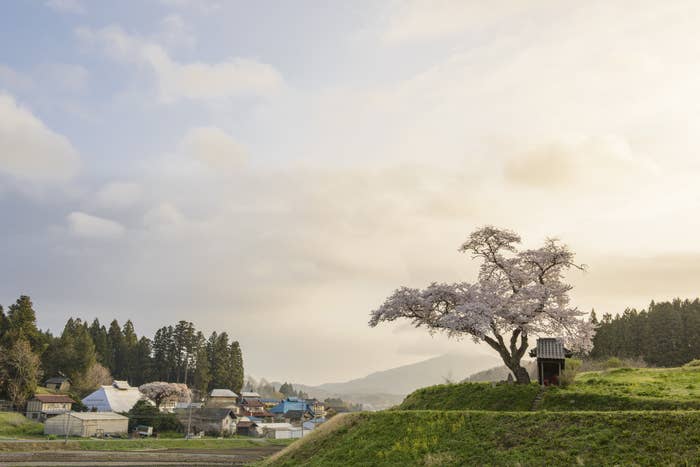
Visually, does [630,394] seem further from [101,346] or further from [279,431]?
[101,346]

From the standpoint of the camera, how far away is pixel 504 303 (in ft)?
132

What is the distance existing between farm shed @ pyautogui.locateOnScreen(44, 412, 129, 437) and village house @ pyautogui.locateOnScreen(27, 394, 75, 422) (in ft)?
42.0

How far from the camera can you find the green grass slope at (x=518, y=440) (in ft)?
70.5

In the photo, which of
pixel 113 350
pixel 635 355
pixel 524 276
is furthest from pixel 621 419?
pixel 113 350

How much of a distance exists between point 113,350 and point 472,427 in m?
135

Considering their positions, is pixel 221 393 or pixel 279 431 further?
pixel 221 393

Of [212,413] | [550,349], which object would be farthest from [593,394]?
[212,413]

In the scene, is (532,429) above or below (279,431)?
above

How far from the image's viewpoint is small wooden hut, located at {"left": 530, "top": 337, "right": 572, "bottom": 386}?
38.7 metres

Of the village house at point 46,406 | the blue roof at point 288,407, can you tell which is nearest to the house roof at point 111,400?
the village house at point 46,406

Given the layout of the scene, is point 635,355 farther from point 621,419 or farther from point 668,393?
point 621,419

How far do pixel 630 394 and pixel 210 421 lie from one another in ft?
254

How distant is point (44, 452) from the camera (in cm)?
6031

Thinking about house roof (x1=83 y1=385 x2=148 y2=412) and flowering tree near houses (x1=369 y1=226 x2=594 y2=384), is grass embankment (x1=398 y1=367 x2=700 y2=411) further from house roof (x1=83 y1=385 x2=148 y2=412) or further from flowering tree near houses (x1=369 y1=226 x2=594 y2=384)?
house roof (x1=83 y1=385 x2=148 y2=412)
